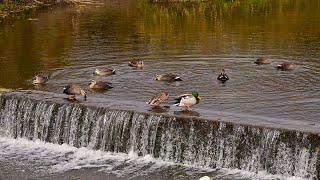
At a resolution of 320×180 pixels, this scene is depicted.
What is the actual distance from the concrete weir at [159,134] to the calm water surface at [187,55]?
1599 millimetres

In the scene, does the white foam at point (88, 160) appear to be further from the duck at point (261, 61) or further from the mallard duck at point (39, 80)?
the duck at point (261, 61)

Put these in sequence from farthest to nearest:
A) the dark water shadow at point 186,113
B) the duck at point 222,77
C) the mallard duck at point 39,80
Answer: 1. the mallard duck at point 39,80
2. the duck at point 222,77
3. the dark water shadow at point 186,113

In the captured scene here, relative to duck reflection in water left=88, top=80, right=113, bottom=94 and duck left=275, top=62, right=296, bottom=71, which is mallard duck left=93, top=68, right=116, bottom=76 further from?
duck left=275, top=62, right=296, bottom=71

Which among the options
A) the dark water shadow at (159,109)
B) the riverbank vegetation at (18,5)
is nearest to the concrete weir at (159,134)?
the dark water shadow at (159,109)

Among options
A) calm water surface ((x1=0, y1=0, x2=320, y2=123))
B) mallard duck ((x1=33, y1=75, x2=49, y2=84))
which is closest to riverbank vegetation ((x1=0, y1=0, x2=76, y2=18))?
calm water surface ((x1=0, y1=0, x2=320, y2=123))

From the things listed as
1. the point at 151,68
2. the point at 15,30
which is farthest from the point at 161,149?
the point at 15,30

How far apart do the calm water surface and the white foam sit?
2.47 meters

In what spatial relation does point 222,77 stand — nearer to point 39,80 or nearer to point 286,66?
point 286,66

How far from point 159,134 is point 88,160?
242 centimetres

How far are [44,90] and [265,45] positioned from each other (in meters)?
14.1

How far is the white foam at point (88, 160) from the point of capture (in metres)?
16.0

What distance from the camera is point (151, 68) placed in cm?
2503

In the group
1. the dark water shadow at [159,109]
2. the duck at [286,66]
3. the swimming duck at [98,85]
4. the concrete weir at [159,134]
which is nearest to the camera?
the concrete weir at [159,134]

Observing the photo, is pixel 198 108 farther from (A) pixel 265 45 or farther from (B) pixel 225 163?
(A) pixel 265 45
